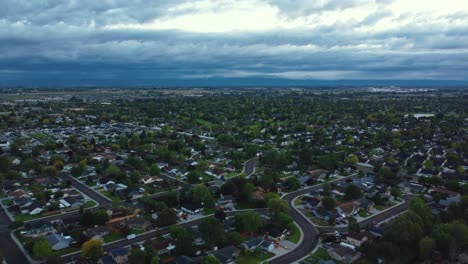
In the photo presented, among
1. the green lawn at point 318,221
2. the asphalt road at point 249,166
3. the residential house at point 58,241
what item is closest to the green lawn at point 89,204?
the residential house at point 58,241

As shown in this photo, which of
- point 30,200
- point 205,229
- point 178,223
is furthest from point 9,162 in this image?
point 205,229

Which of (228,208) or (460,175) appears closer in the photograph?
(228,208)

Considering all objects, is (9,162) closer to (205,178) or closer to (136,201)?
(136,201)

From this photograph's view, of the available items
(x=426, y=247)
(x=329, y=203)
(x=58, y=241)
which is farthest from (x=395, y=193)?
(x=58, y=241)

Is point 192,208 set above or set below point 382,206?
above

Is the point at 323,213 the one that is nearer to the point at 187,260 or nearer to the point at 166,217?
the point at 166,217

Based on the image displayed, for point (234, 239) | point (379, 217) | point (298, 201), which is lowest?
point (379, 217)
